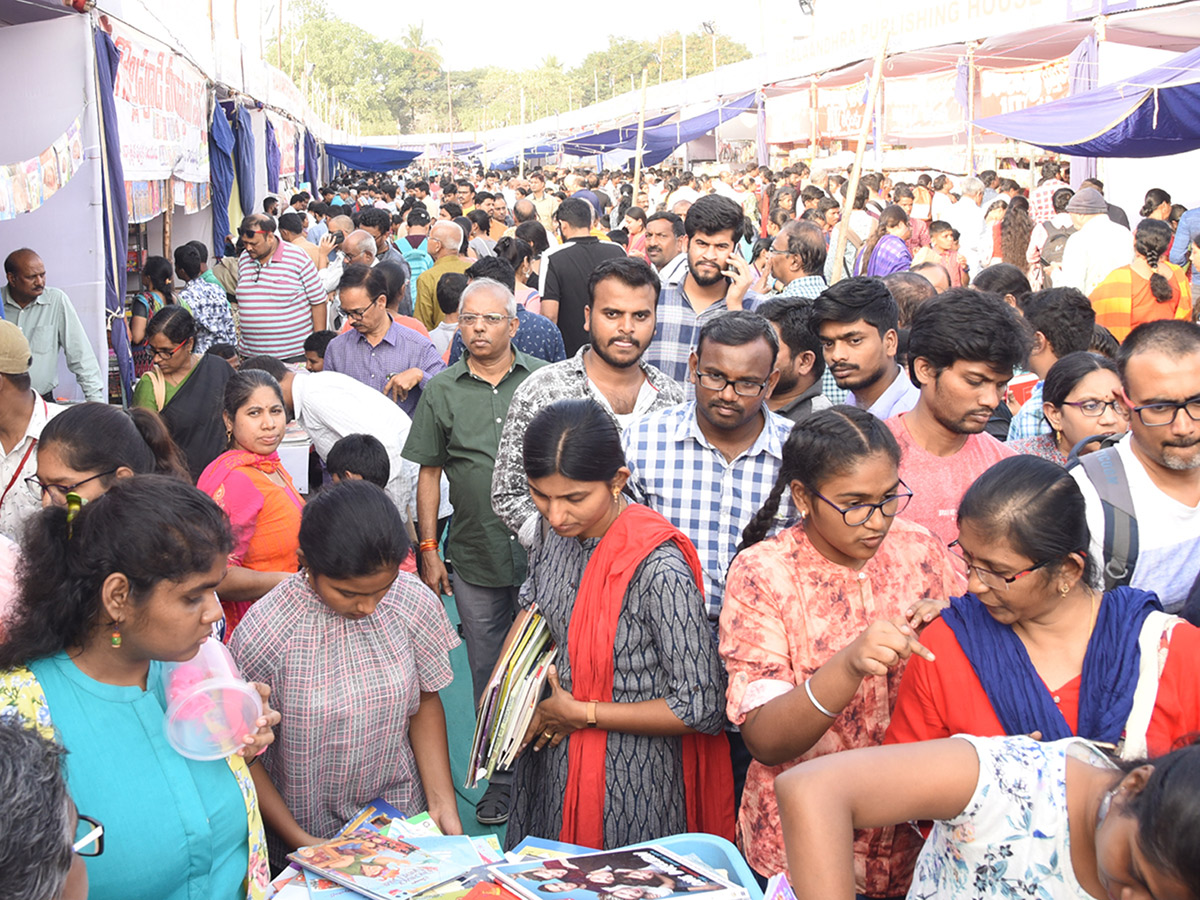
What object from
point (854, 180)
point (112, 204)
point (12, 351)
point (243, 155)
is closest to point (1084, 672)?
point (12, 351)

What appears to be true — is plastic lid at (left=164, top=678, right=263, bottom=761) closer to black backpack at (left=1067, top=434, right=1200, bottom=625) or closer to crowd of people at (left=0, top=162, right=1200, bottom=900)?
crowd of people at (left=0, top=162, right=1200, bottom=900)

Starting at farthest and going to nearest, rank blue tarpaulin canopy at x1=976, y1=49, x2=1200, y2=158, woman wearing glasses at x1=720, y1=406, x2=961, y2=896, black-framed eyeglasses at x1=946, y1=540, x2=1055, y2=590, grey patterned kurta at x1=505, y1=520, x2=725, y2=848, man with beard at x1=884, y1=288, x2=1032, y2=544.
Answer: blue tarpaulin canopy at x1=976, y1=49, x2=1200, y2=158 → man with beard at x1=884, y1=288, x2=1032, y2=544 → grey patterned kurta at x1=505, y1=520, x2=725, y2=848 → woman wearing glasses at x1=720, y1=406, x2=961, y2=896 → black-framed eyeglasses at x1=946, y1=540, x2=1055, y2=590

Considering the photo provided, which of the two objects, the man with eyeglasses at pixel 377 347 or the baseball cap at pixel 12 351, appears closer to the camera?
the baseball cap at pixel 12 351

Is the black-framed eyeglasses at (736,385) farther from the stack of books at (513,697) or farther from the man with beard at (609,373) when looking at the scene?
the stack of books at (513,697)

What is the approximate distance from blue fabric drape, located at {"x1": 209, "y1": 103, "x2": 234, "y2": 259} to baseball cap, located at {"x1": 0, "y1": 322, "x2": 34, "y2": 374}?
7.26 m

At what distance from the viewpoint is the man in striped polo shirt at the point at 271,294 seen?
7023mm

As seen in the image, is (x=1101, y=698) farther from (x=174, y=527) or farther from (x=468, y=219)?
(x=468, y=219)

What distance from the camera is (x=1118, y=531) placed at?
2.30 meters

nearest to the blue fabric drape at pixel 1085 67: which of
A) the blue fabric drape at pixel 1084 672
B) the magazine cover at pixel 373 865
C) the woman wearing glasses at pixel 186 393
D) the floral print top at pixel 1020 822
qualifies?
the woman wearing glasses at pixel 186 393

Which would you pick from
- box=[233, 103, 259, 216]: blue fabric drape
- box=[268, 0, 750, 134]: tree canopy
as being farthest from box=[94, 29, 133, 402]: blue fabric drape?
box=[268, 0, 750, 134]: tree canopy

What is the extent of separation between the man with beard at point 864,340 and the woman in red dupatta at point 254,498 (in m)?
1.74

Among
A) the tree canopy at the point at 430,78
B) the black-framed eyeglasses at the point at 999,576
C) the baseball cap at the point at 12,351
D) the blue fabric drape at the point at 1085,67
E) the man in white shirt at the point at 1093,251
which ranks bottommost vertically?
the black-framed eyeglasses at the point at 999,576

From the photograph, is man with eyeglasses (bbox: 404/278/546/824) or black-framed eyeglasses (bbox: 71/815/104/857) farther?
man with eyeglasses (bbox: 404/278/546/824)

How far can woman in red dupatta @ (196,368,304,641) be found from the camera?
3.11 metres
